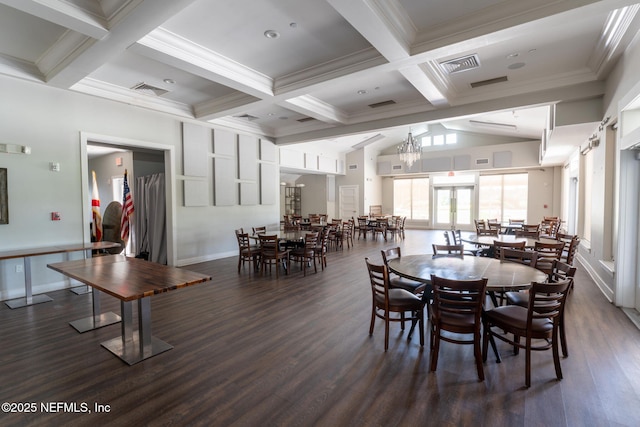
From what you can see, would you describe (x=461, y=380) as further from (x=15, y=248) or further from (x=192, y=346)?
(x=15, y=248)

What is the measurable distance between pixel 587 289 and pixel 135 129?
8.60 metres

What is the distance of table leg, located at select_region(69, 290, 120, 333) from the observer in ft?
11.3

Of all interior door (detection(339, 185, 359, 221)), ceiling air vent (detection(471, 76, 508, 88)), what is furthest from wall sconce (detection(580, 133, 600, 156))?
interior door (detection(339, 185, 359, 221))

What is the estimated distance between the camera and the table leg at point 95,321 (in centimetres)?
344

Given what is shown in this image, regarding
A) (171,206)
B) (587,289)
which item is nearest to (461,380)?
(587,289)

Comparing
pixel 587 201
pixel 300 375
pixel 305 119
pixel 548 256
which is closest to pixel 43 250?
pixel 300 375

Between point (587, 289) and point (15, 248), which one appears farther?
point (587, 289)

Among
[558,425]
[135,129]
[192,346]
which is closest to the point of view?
[558,425]

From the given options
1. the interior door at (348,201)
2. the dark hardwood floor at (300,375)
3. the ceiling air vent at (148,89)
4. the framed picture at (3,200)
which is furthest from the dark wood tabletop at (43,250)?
the interior door at (348,201)

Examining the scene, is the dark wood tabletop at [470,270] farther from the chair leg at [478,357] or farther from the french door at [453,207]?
the french door at [453,207]

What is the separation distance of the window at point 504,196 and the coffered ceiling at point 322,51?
5825 millimetres

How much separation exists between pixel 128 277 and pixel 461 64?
5.30 m

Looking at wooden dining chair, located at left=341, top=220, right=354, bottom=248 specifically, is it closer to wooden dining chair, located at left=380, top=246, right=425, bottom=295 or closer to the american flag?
wooden dining chair, located at left=380, top=246, right=425, bottom=295

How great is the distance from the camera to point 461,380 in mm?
2414
